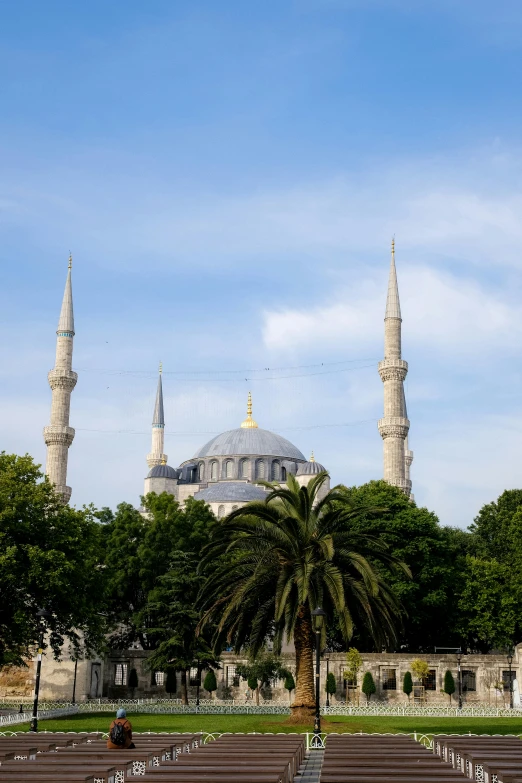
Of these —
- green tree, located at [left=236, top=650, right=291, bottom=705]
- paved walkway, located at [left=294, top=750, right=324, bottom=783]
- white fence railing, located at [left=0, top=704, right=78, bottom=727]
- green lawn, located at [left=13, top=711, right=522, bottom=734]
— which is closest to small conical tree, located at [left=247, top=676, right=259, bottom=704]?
green tree, located at [left=236, top=650, right=291, bottom=705]

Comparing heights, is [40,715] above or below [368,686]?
below

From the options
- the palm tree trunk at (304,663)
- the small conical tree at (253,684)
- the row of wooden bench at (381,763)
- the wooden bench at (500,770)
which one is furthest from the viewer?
the small conical tree at (253,684)

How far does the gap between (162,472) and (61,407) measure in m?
24.3

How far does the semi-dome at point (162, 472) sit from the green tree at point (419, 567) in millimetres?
38224

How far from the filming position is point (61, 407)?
71125mm

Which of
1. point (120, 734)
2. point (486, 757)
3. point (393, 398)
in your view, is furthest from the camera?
point (393, 398)

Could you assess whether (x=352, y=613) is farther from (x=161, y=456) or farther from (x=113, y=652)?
(x=161, y=456)

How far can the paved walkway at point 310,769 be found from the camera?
57.7 ft

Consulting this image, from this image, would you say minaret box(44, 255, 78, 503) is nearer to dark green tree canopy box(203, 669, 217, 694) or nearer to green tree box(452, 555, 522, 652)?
dark green tree canopy box(203, 669, 217, 694)

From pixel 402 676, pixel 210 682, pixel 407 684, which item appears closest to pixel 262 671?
pixel 210 682

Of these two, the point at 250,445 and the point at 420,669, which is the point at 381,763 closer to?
the point at 420,669

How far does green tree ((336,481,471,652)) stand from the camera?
54.4m

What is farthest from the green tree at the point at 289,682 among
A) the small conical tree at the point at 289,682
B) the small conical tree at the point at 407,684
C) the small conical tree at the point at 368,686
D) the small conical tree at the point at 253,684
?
the small conical tree at the point at 407,684

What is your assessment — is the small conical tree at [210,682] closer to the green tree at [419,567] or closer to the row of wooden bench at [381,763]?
the green tree at [419,567]
